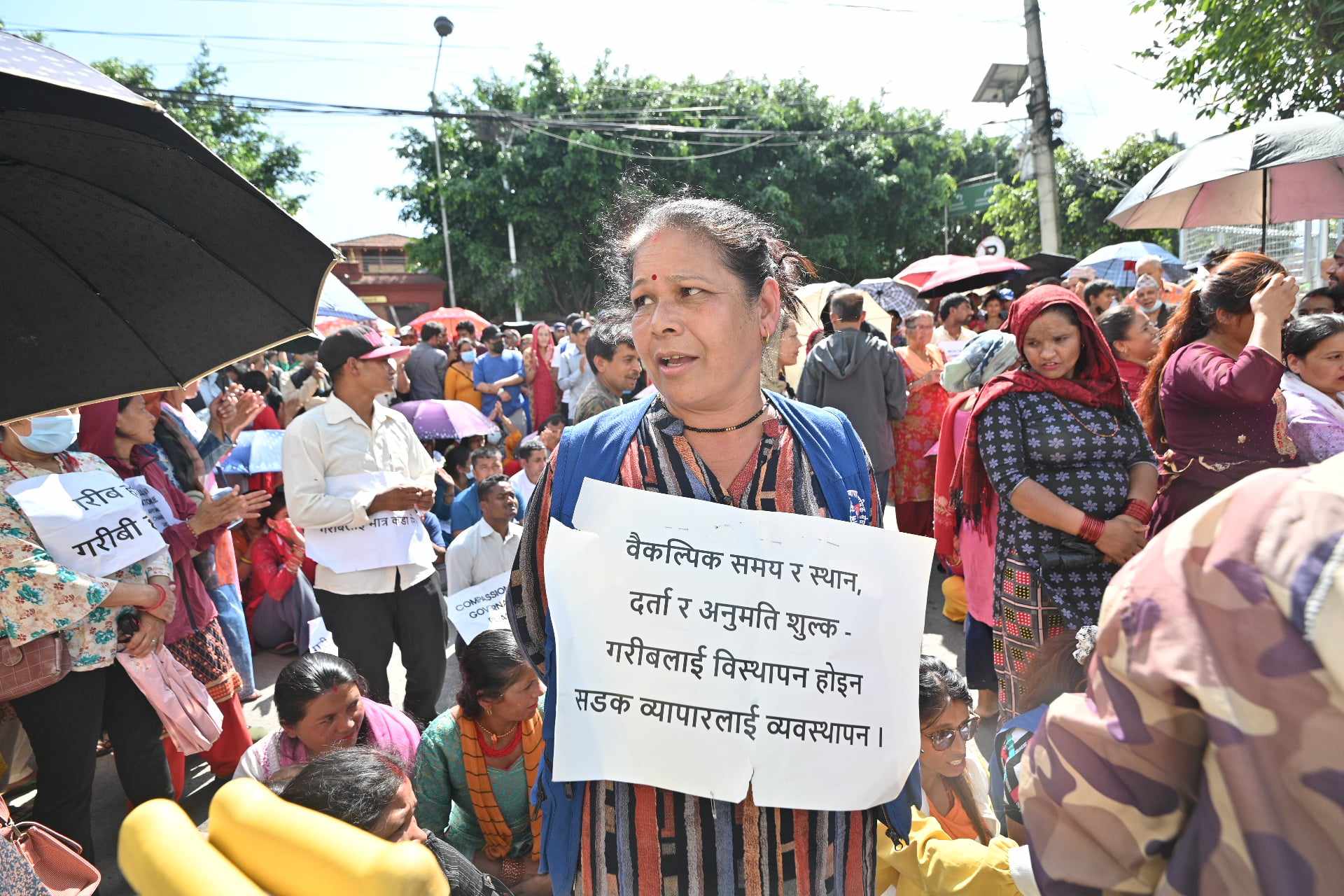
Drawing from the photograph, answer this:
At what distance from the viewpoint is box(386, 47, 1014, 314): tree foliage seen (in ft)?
81.1

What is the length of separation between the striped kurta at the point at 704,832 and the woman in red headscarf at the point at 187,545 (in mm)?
2309

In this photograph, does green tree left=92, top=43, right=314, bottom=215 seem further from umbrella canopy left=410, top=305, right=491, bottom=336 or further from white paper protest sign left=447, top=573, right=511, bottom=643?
white paper protest sign left=447, top=573, right=511, bottom=643

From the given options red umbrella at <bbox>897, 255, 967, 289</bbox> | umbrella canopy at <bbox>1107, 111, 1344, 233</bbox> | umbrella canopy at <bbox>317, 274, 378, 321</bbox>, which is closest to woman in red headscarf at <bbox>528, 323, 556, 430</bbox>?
umbrella canopy at <bbox>317, 274, 378, 321</bbox>

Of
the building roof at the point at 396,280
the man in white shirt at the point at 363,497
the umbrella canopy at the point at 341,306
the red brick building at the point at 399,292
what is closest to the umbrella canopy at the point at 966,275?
the umbrella canopy at the point at 341,306

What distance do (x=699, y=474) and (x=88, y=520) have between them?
2230 millimetres

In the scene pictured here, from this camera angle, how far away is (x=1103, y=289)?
23.8 ft

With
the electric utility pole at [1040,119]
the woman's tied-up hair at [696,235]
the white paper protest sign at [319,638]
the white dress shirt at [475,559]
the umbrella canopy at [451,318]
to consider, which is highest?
the electric utility pole at [1040,119]

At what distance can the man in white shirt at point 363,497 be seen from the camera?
336cm

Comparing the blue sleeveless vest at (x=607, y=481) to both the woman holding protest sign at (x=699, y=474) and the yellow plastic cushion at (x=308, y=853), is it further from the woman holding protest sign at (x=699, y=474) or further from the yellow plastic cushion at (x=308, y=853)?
the yellow plastic cushion at (x=308, y=853)

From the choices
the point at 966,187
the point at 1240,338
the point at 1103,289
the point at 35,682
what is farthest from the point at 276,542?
the point at 966,187

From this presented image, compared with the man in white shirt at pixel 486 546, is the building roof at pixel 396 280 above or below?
above

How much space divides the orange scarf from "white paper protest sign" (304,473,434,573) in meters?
0.76

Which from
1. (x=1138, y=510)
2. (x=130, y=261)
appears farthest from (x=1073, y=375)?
(x=130, y=261)

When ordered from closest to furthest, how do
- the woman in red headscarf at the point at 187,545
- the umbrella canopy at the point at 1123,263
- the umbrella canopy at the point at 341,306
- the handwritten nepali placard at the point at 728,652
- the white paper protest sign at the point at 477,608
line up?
1. the handwritten nepali placard at the point at 728,652
2. the woman in red headscarf at the point at 187,545
3. the white paper protest sign at the point at 477,608
4. the umbrella canopy at the point at 341,306
5. the umbrella canopy at the point at 1123,263
